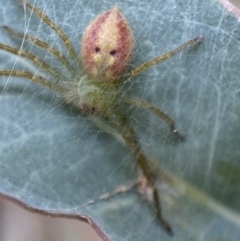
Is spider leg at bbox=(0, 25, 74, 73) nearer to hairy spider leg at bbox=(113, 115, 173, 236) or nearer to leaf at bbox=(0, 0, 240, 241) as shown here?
leaf at bbox=(0, 0, 240, 241)

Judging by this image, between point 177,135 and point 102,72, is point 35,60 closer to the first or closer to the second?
point 102,72

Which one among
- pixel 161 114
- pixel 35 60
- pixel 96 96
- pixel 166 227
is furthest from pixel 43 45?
pixel 166 227

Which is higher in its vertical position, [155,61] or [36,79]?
[155,61]

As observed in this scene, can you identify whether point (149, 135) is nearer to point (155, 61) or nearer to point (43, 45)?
point (155, 61)

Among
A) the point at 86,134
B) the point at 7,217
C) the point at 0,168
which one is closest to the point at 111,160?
the point at 86,134

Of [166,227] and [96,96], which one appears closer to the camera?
[166,227]

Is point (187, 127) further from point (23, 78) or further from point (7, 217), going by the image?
point (7, 217)
